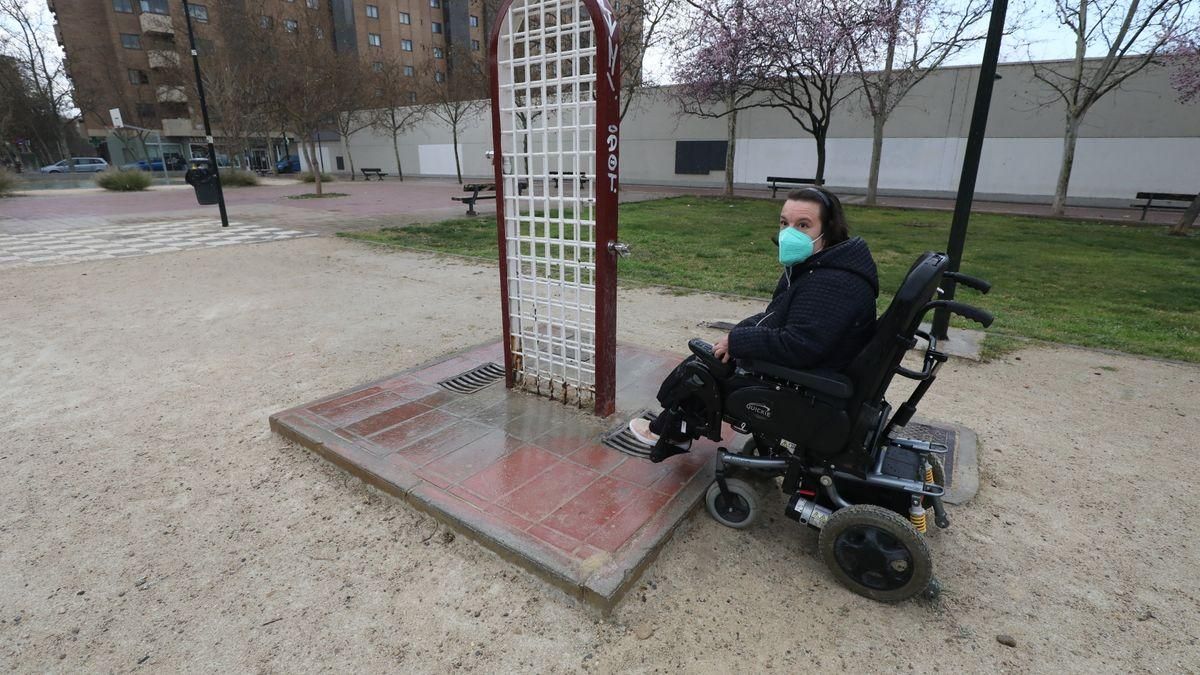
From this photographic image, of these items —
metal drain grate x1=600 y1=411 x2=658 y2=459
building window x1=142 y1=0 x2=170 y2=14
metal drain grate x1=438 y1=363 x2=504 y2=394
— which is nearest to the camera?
metal drain grate x1=600 y1=411 x2=658 y2=459

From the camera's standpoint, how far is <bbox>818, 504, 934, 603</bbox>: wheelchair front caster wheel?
213 centimetres

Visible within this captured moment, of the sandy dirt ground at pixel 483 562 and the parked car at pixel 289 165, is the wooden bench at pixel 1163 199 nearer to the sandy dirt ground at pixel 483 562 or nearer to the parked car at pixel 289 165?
the sandy dirt ground at pixel 483 562

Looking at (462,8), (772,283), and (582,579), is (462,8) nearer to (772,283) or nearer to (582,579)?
(772,283)

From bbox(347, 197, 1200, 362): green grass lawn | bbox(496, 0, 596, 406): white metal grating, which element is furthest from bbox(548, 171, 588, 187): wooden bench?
bbox(347, 197, 1200, 362): green grass lawn

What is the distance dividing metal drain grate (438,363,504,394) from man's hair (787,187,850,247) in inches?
97.5

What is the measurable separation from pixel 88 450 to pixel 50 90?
4701cm

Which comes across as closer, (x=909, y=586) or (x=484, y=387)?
(x=909, y=586)

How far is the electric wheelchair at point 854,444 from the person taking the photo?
2.13 metres

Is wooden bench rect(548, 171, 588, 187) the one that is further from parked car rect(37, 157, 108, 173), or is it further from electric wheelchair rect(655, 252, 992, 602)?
parked car rect(37, 157, 108, 173)

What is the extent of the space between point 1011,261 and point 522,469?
356 inches

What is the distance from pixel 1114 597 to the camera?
7.32ft

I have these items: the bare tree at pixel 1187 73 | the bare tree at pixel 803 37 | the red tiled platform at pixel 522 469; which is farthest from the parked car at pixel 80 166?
the bare tree at pixel 1187 73

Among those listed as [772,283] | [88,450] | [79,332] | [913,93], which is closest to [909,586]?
[88,450]

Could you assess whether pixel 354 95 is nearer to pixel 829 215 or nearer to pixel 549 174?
pixel 549 174
